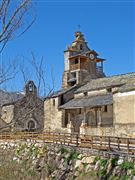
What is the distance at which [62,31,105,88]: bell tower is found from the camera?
4053cm

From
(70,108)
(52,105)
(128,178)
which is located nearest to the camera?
(128,178)

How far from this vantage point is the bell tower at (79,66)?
133ft

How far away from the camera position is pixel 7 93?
8656 mm

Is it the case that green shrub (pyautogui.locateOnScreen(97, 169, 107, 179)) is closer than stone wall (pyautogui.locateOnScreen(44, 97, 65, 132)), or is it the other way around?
green shrub (pyautogui.locateOnScreen(97, 169, 107, 179))

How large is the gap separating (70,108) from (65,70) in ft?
36.2

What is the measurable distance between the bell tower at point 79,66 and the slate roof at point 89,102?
6.05 metres

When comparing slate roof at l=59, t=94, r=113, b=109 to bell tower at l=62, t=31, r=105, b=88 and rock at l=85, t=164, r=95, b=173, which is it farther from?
rock at l=85, t=164, r=95, b=173

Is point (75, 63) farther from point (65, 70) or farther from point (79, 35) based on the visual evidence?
point (79, 35)

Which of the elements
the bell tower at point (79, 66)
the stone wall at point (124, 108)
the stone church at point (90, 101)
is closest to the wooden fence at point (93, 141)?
the stone church at point (90, 101)

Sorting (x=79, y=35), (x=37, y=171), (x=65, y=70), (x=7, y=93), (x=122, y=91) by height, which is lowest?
(x=37, y=171)

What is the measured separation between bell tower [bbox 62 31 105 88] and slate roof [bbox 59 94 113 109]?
605 centimetres

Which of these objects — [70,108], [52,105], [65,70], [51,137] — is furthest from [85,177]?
[65,70]

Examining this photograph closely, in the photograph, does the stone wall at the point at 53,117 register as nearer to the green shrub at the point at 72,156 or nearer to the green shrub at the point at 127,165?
the green shrub at the point at 72,156

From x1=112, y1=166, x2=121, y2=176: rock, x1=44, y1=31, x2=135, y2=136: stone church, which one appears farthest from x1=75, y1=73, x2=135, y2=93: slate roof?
x1=112, y1=166, x2=121, y2=176: rock
